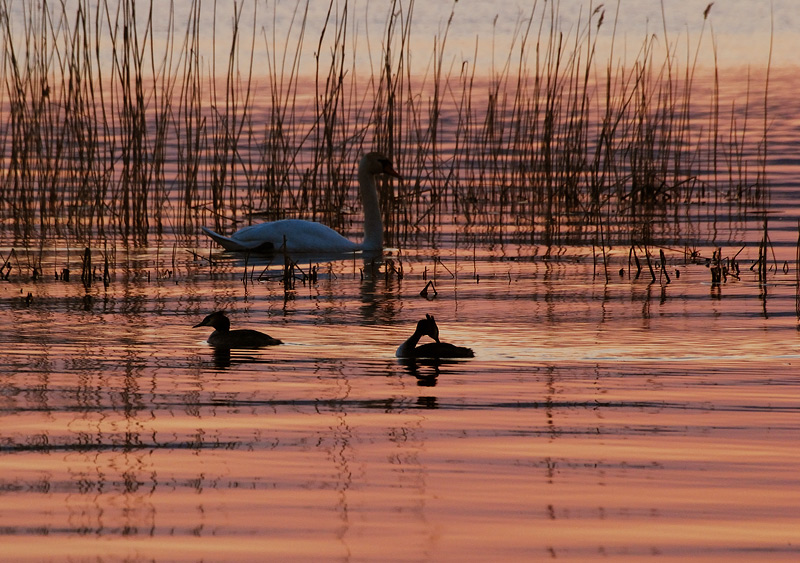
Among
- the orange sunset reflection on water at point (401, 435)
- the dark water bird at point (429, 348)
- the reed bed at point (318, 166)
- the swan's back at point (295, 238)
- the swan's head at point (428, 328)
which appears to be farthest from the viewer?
the reed bed at point (318, 166)

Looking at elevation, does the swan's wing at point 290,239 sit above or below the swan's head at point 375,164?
below

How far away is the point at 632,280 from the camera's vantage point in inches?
302

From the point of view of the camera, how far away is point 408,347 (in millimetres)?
5281

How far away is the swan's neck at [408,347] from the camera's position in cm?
525

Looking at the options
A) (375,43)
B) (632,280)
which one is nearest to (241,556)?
(632,280)

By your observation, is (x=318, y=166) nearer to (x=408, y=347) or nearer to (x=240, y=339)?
(x=240, y=339)

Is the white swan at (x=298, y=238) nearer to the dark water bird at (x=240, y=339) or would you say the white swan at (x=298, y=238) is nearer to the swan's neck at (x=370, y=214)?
the swan's neck at (x=370, y=214)

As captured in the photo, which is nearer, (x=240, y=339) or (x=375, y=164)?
(x=240, y=339)

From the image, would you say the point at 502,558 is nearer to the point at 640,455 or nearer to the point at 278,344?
the point at 640,455

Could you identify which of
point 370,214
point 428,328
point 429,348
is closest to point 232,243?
point 370,214

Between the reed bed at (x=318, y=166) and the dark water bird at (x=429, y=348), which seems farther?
the reed bed at (x=318, y=166)

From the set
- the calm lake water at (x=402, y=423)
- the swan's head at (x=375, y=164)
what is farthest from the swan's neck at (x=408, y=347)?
the swan's head at (x=375, y=164)

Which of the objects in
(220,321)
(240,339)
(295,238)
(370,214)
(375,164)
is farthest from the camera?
(375,164)

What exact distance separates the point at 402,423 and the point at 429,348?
1.18 m
